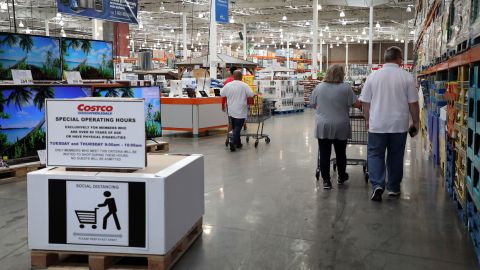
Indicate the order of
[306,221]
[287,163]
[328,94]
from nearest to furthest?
1. [306,221]
2. [328,94]
3. [287,163]

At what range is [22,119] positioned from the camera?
7.16 m

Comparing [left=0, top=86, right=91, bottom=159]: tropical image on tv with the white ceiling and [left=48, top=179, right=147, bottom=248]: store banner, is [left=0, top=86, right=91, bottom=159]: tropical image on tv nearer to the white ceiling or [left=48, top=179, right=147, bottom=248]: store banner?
[left=48, top=179, right=147, bottom=248]: store banner

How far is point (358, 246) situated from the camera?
412 centimetres

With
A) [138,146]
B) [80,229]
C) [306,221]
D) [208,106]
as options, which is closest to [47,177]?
[80,229]

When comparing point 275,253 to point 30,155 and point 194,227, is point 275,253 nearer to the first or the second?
point 194,227

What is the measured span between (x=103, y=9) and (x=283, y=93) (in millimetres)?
11616

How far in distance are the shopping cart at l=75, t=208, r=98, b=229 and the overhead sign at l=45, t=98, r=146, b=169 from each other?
35 centimetres

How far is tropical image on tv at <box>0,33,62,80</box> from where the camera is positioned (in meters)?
7.04

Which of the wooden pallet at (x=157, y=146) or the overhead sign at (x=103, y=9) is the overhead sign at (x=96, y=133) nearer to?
the wooden pallet at (x=157, y=146)

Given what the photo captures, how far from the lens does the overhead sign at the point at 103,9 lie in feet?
35.0

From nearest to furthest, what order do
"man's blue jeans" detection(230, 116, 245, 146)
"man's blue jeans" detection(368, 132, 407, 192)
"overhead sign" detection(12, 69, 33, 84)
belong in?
"man's blue jeans" detection(368, 132, 407, 192) → "overhead sign" detection(12, 69, 33, 84) → "man's blue jeans" detection(230, 116, 245, 146)

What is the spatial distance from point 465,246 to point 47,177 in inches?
134

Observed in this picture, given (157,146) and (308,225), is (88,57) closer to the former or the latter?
(157,146)

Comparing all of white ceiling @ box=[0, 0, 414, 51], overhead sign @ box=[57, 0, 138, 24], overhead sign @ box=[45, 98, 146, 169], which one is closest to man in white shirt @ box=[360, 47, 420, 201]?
overhead sign @ box=[45, 98, 146, 169]
